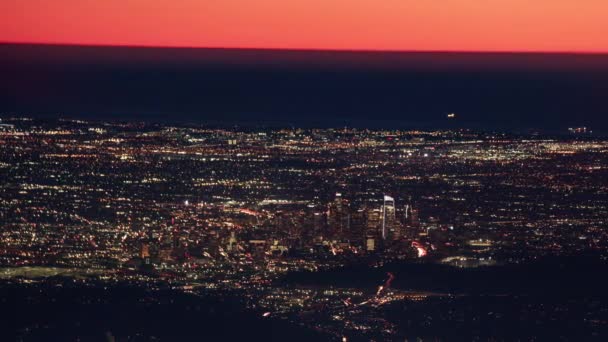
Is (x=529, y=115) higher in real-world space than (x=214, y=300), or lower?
higher

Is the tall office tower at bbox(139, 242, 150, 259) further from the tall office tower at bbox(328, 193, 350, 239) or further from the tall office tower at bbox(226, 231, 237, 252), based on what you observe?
the tall office tower at bbox(328, 193, 350, 239)

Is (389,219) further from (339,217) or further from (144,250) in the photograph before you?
(144,250)

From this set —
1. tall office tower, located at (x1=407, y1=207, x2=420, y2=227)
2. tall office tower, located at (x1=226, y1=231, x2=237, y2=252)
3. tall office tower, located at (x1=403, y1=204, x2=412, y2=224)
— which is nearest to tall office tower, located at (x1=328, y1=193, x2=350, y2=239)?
tall office tower, located at (x1=403, y1=204, x2=412, y2=224)

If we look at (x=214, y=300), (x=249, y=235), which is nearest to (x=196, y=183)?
(x=249, y=235)

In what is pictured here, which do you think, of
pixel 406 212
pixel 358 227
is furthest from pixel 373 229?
pixel 406 212

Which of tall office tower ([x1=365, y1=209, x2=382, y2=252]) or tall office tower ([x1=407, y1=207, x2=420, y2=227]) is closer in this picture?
tall office tower ([x1=365, y1=209, x2=382, y2=252])

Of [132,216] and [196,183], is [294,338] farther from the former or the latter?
[196,183]
